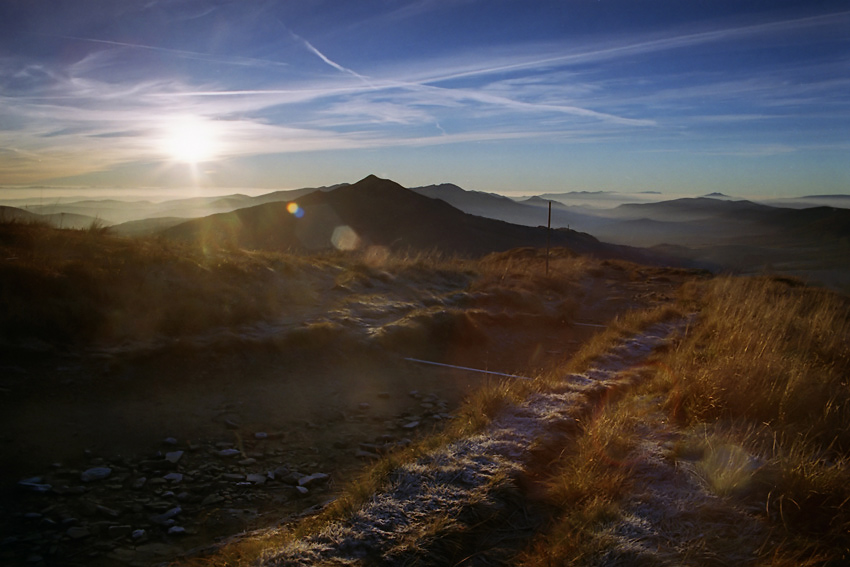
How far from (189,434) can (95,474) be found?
1024 mm

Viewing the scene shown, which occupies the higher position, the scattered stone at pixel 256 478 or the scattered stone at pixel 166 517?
the scattered stone at pixel 166 517

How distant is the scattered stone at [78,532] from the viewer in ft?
12.4

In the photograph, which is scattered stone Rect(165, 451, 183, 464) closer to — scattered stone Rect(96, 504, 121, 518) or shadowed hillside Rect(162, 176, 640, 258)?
scattered stone Rect(96, 504, 121, 518)

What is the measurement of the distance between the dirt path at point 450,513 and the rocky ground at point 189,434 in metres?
1.08

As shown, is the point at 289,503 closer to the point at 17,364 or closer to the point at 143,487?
the point at 143,487

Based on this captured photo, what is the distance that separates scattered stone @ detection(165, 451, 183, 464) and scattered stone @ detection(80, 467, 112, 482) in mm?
462

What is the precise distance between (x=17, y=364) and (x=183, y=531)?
11.4 ft

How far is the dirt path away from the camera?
10.2 ft

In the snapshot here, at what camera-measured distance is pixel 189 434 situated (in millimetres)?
5465

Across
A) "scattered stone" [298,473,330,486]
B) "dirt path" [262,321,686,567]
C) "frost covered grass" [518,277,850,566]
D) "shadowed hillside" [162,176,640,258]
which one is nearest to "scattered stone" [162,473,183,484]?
"scattered stone" [298,473,330,486]

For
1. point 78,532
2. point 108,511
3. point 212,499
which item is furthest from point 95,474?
point 212,499

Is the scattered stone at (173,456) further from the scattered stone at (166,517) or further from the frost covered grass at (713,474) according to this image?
the frost covered grass at (713,474)

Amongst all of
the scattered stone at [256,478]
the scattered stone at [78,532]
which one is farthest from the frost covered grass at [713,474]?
the scattered stone at [78,532]

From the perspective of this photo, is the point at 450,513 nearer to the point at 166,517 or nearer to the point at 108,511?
the point at 166,517
